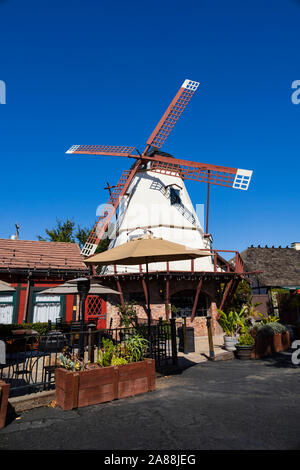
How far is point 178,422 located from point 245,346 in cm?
518

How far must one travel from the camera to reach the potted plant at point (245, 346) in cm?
795

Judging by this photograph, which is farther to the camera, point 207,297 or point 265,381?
point 207,297

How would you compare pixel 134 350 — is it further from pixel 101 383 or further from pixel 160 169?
pixel 160 169

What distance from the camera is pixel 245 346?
7.93m

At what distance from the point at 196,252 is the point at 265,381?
3.02 metres

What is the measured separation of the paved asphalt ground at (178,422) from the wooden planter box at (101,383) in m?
0.13

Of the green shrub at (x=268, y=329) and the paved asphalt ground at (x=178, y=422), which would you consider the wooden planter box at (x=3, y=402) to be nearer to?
the paved asphalt ground at (x=178, y=422)

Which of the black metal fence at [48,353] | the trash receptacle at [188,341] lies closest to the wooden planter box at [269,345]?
the trash receptacle at [188,341]

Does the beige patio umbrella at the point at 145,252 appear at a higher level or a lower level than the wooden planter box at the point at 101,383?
higher

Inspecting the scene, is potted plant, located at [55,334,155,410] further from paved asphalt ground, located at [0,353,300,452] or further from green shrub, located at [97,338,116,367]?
paved asphalt ground, located at [0,353,300,452]

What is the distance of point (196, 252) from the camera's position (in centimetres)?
543

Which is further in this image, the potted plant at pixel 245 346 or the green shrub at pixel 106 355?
the potted plant at pixel 245 346
